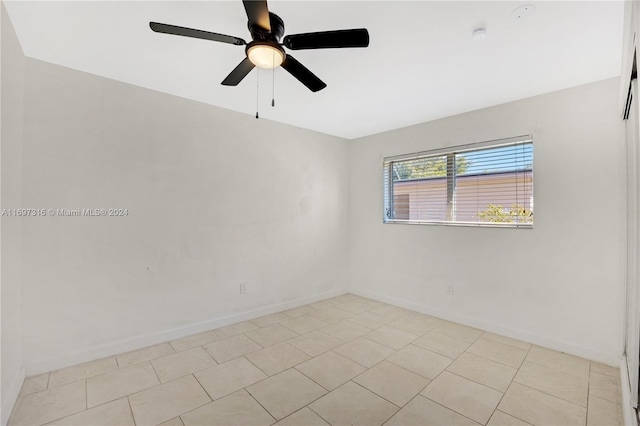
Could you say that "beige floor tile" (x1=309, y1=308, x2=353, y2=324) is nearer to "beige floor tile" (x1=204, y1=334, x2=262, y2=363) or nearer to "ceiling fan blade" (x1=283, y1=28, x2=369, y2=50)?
"beige floor tile" (x1=204, y1=334, x2=262, y2=363)

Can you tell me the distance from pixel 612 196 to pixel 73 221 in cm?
455

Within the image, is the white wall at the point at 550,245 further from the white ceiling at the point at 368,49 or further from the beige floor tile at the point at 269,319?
the beige floor tile at the point at 269,319

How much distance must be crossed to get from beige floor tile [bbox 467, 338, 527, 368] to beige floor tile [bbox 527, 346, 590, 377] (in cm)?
9

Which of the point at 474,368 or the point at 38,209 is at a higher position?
the point at 38,209

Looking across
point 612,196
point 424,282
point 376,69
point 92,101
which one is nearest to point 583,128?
point 612,196

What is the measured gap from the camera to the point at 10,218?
6.45ft

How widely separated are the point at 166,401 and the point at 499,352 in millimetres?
2802

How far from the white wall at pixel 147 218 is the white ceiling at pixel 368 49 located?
0.37 m

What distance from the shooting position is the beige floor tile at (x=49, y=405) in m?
1.78

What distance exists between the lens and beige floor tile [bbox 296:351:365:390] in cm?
220

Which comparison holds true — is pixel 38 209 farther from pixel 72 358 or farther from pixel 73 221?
pixel 72 358

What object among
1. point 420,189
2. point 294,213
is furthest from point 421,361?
point 294,213

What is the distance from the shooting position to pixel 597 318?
2516mm

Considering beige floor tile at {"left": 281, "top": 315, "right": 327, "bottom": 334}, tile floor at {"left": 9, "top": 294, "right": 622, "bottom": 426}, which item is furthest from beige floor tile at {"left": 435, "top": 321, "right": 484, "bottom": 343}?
beige floor tile at {"left": 281, "top": 315, "right": 327, "bottom": 334}
